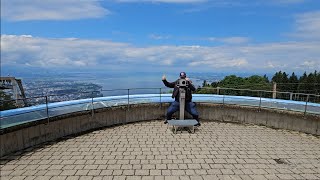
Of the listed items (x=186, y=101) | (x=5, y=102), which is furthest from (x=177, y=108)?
(x=5, y=102)

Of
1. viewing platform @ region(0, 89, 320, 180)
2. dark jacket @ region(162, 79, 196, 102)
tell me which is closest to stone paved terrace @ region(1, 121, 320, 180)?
viewing platform @ region(0, 89, 320, 180)

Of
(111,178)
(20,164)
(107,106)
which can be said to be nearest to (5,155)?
(20,164)

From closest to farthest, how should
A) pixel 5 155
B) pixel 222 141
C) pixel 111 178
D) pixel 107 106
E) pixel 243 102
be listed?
pixel 111 178 → pixel 5 155 → pixel 222 141 → pixel 107 106 → pixel 243 102

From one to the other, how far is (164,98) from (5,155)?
293 inches

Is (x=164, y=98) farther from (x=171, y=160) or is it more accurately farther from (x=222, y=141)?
(x=171, y=160)

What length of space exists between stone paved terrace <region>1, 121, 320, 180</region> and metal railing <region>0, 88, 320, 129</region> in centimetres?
113

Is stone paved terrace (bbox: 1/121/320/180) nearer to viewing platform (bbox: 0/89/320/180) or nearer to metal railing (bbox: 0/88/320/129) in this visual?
viewing platform (bbox: 0/89/320/180)

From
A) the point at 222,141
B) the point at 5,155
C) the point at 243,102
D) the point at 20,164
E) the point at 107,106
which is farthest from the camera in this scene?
the point at 243,102

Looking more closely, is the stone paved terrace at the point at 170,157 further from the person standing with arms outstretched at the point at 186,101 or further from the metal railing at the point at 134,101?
the person standing with arms outstretched at the point at 186,101

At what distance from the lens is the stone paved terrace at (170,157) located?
636 centimetres

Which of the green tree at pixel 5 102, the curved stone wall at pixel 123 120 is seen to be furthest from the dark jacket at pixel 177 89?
the green tree at pixel 5 102

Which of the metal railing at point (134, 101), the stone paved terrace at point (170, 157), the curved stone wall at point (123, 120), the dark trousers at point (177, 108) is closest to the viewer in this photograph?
the stone paved terrace at point (170, 157)

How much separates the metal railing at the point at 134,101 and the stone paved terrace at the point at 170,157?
1.13 metres

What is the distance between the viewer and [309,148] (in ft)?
28.5
